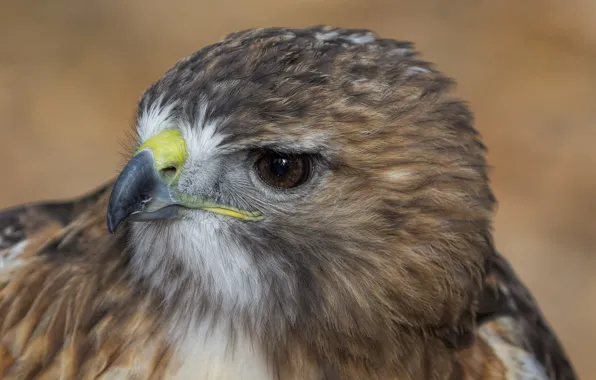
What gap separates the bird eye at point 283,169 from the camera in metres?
1.95

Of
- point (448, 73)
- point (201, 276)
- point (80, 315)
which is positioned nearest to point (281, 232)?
point (201, 276)

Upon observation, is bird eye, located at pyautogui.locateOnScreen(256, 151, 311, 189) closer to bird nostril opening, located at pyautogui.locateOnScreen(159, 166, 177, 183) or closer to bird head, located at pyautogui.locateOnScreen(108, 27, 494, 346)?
bird head, located at pyautogui.locateOnScreen(108, 27, 494, 346)

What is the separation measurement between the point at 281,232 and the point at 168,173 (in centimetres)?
29

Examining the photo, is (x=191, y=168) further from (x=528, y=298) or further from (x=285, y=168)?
(x=528, y=298)

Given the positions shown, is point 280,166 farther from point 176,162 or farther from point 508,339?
point 508,339

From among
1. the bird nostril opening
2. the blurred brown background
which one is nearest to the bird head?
the bird nostril opening

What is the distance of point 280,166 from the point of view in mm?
1953

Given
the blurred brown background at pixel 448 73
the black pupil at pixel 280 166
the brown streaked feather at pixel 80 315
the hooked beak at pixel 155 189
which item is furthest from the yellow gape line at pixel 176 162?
the blurred brown background at pixel 448 73

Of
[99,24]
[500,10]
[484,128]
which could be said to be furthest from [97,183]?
[500,10]

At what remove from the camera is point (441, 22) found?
6.56 m

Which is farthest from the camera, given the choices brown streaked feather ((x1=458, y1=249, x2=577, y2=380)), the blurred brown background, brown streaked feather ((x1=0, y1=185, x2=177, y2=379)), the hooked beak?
the blurred brown background

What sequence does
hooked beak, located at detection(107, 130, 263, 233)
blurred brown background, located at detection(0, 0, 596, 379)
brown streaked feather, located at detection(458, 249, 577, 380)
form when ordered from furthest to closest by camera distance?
blurred brown background, located at detection(0, 0, 596, 379) → brown streaked feather, located at detection(458, 249, 577, 380) → hooked beak, located at detection(107, 130, 263, 233)

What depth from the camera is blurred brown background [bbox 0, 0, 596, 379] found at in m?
5.39

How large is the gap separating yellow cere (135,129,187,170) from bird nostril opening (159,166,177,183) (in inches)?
0.4
